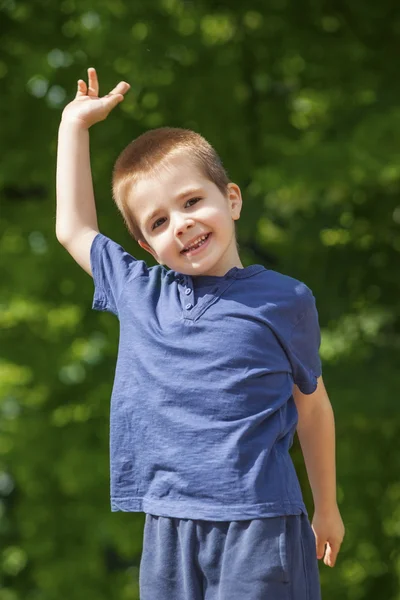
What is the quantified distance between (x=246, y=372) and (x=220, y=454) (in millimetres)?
166

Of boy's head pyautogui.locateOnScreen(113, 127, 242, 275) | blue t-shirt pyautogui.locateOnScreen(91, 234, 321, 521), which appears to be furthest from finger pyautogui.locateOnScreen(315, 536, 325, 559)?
boy's head pyautogui.locateOnScreen(113, 127, 242, 275)

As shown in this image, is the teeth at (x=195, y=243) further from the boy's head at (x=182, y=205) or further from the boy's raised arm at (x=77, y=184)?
the boy's raised arm at (x=77, y=184)

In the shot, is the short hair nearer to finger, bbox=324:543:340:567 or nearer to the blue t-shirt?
the blue t-shirt

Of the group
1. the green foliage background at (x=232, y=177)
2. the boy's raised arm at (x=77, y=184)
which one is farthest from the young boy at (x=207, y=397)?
the green foliage background at (x=232, y=177)

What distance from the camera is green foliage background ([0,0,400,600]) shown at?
5.93 meters

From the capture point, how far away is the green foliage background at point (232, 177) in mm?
5926

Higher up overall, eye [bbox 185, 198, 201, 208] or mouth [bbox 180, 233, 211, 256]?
eye [bbox 185, 198, 201, 208]

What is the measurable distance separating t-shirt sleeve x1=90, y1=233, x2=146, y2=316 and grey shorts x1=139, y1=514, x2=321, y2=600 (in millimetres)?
523


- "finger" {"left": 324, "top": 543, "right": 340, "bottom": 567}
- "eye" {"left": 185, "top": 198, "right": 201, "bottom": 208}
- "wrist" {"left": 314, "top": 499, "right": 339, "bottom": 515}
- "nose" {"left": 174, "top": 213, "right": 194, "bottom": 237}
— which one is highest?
"eye" {"left": 185, "top": 198, "right": 201, "bottom": 208}

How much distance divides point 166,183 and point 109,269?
0.95 feet

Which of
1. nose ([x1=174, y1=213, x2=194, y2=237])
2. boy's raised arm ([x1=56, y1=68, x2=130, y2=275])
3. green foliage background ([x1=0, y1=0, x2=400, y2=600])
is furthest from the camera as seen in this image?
green foliage background ([x1=0, y1=0, x2=400, y2=600])

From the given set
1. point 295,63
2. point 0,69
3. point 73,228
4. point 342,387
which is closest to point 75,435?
point 342,387

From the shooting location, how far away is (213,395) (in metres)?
1.90

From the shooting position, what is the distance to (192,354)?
1.94 m
